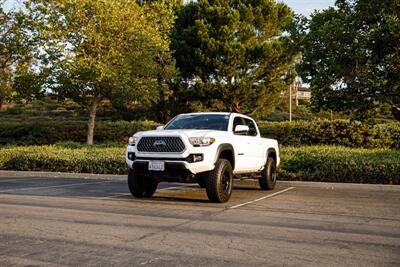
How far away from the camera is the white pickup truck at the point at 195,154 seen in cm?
Answer: 914

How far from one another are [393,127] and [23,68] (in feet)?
56.1

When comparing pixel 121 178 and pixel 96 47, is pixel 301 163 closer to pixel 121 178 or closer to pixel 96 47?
pixel 121 178

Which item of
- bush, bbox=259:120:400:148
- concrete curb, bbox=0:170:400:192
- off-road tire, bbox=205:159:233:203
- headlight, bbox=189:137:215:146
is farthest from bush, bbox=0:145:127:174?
bush, bbox=259:120:400:148

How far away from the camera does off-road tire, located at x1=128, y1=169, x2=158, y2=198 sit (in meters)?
10.1

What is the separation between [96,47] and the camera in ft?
70.6

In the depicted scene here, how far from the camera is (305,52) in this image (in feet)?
53.4

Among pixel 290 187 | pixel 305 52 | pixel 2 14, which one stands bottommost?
pixel 290 187

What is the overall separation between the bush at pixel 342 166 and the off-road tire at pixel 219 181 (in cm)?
530

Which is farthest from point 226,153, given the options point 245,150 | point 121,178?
point 121,178

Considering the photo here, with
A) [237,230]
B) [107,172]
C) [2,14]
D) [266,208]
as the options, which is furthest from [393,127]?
[2,14]

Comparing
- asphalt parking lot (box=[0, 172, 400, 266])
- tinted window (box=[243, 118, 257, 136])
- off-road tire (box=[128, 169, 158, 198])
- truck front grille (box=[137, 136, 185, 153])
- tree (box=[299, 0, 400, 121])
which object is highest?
tree (box=[299, 0, 400, 121])

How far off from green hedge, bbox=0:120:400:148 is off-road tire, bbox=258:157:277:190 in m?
10.1

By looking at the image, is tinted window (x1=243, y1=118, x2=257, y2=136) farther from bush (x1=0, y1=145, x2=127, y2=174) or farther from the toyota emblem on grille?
bush (x1=0, y1=145, x2=127, y2=174)

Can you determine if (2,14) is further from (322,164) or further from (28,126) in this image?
(322,164)
